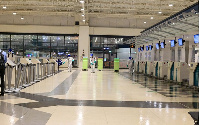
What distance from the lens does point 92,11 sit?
29.1m

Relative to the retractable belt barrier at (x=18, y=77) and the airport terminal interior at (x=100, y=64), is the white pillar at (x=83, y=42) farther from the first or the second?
the retractable belt barrier at (x=18, y=77)

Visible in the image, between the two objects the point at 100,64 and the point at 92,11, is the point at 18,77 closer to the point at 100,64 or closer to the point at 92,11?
the point at 100,64

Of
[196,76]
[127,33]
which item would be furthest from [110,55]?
[196,76]

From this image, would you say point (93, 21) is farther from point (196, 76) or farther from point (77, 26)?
point (196, 76)

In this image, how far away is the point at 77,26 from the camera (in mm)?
33406

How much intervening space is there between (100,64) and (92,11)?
5.86 m

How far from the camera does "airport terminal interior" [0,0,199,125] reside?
6.10 m

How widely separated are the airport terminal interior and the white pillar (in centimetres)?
12

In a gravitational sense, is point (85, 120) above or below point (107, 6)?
below

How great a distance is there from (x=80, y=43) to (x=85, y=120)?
2796 centimetres

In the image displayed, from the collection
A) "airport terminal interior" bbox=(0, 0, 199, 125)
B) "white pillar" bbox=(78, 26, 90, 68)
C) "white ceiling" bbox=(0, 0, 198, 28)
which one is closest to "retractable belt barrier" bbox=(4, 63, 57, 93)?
"airport terminal interior" bbox=(0, 0, 199, 125)

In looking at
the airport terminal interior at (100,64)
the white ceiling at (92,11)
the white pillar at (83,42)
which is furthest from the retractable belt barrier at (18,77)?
the white pillar at (83,42)

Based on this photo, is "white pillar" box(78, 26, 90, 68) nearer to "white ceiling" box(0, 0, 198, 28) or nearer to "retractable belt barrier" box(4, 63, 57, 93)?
"white ceiling" box(0, 0, 198, 28)

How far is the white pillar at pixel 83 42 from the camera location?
32.8 metres
